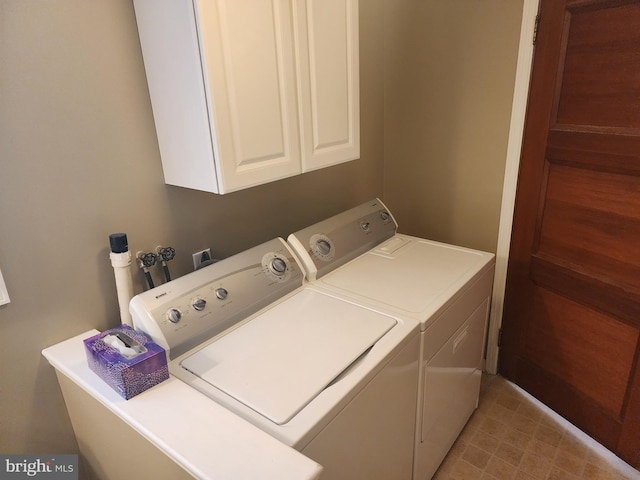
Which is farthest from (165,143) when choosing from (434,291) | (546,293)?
(546,293)

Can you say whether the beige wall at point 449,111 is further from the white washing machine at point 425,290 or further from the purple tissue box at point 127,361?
the purple tissue box at point 127,361

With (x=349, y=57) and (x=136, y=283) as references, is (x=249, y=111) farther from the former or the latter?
(x=136, y=283)

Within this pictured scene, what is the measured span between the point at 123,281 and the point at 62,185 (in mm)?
308

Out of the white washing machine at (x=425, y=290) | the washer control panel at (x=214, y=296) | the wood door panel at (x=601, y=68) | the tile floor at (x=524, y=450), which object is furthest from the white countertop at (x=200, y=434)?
the wood door panel at (x=601, y=68)

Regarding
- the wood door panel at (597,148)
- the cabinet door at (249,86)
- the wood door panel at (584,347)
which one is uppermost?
the cabinet door at (249,86)

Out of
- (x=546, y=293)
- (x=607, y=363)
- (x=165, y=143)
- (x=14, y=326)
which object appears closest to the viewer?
(x=14, y=326)

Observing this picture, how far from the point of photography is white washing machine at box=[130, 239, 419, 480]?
99 centimetres

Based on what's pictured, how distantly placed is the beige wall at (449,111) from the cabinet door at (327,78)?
0.69m

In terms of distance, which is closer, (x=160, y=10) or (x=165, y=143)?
(x=160, y=10)

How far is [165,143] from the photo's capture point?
131 centimetres

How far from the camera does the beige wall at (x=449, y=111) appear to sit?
6.14 feet

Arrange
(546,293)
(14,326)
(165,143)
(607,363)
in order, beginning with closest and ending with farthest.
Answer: (14,326), (165,143), (607,363), (546,293)

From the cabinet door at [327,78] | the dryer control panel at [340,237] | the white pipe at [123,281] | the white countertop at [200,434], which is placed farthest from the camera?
the dryer control panel at [340,237]

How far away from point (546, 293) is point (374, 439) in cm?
115
